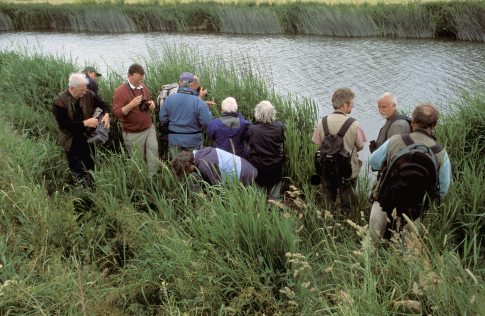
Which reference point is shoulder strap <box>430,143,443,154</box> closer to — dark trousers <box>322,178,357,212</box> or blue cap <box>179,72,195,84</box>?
dark trousers <box>322,178,357,212</box>

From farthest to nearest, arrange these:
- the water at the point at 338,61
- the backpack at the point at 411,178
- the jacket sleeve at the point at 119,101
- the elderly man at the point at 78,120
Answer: the water at the point at 338,61 < the jacket sleeve at the point at 119,101 < the elderly man at the point at 78,120 < the backpack at the point at 411,178

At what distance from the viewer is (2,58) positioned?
925 centimetres

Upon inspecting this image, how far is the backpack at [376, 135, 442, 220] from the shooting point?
3.07m

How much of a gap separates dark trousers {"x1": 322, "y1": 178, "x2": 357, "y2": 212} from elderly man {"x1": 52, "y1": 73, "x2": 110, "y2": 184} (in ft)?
8.14

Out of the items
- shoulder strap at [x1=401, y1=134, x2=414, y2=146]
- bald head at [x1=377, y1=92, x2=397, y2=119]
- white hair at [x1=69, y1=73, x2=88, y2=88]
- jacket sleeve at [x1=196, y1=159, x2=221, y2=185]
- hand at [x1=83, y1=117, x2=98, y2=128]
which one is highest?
white hair at [x1=69, y1=73, x2=88, y2=88]

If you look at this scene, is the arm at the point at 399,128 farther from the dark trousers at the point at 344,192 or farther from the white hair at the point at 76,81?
the white hair at the point at 76,81

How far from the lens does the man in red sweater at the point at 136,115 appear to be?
4.84m

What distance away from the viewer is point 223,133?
4535mm

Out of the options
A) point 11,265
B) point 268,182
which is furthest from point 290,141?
point 11,265

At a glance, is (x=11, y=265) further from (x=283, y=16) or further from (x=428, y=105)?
(x=283, y=16)

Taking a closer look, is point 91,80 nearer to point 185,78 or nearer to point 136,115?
point 136,115

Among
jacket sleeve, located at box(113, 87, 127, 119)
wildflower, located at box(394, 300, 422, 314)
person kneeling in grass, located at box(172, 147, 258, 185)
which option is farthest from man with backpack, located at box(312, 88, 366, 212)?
jacket sleeve, located at box(113, 87, 127, 119)

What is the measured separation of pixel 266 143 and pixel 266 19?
50.1 feet

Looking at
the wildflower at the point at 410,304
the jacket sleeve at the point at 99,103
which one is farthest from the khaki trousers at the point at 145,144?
the wildflower at the point at 410,304
